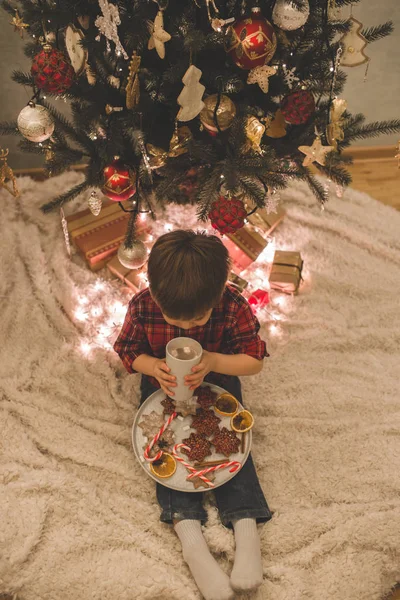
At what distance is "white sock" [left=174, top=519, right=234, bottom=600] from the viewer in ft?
3.68

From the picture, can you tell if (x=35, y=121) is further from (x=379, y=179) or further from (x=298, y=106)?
(x=379, y=179)

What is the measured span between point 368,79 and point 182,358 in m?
1.46

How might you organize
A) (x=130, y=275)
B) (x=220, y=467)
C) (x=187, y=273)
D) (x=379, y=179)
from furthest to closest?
(x=379, y=179) < (x=130, y=275) < (x=220, y=467) < (x=187, y=273)

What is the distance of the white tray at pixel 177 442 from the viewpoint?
3.86ft

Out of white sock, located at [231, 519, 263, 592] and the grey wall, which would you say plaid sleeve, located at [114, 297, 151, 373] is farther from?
the grey wall

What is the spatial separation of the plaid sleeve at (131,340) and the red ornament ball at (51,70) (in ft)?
1.68

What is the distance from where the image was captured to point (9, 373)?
4.86 feet

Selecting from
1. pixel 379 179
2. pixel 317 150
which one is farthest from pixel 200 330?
pixel 379 179

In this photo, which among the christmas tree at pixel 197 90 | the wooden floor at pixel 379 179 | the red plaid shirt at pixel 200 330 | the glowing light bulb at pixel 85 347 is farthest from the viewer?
the wooden floor at pixel 379 179

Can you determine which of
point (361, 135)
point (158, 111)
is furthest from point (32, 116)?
point (361, 135)

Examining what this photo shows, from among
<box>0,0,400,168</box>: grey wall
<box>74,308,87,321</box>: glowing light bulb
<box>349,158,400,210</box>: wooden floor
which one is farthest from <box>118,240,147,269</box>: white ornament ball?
<box>349,158,400,210</box>: wooden floor

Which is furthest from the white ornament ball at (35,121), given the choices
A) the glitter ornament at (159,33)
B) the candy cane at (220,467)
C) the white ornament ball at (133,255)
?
the candy cane at (220,467)

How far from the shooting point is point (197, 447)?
120cm

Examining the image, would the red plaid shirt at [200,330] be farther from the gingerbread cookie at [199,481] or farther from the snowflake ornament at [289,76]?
the snowflake ornament at [289,76]
